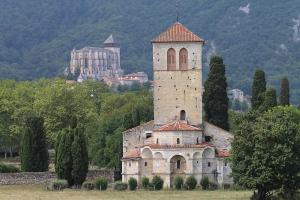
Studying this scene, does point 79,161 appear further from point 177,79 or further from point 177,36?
point 177,36

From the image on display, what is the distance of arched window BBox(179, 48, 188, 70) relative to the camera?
8694cm

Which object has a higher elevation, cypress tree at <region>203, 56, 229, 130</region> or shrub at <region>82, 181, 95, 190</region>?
cypress tree at <region>203, 56, 229, 130</region>

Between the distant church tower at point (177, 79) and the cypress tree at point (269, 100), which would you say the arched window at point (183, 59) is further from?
the cypress tree at point (269, 100)

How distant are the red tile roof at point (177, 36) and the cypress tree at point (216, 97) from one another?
5.96 meters

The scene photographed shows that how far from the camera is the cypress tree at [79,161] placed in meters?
78.7

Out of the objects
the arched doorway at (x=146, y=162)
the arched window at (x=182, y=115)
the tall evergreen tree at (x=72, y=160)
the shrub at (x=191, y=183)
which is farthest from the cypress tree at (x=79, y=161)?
the arched window at (x=182, y=115)

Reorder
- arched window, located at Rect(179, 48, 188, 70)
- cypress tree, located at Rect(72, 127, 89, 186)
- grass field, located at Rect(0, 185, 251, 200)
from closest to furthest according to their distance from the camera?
grass field, located at Rect(0, 185, 251, 200) → cypress tree, located at Rect(72, 127, 89, 186) → arched window, located at Rect(179, 48, 188, 70)

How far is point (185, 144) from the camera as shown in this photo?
272ft

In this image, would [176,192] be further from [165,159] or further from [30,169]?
[30,169]

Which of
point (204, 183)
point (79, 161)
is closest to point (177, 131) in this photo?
point (204, 183)

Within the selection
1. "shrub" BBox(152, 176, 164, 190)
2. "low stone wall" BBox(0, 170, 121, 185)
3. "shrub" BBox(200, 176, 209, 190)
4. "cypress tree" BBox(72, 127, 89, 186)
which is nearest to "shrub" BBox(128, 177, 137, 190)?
"shrub" BBox(152, 176, 164, 190)

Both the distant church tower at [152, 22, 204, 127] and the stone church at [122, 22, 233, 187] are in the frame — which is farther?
the distant church tower at [152, 22, 204, 127]

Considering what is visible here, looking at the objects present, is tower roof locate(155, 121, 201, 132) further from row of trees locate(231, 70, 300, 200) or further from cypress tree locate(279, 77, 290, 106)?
cypress tree locate(279, 77, 290, 106)

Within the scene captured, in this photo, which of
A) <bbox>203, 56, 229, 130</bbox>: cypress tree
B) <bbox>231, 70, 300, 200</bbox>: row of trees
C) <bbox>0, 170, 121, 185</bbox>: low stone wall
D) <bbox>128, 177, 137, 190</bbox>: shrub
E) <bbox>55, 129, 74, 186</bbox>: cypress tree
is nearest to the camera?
<bbox>231, 70, 300, 200</bbox>: row of trees
